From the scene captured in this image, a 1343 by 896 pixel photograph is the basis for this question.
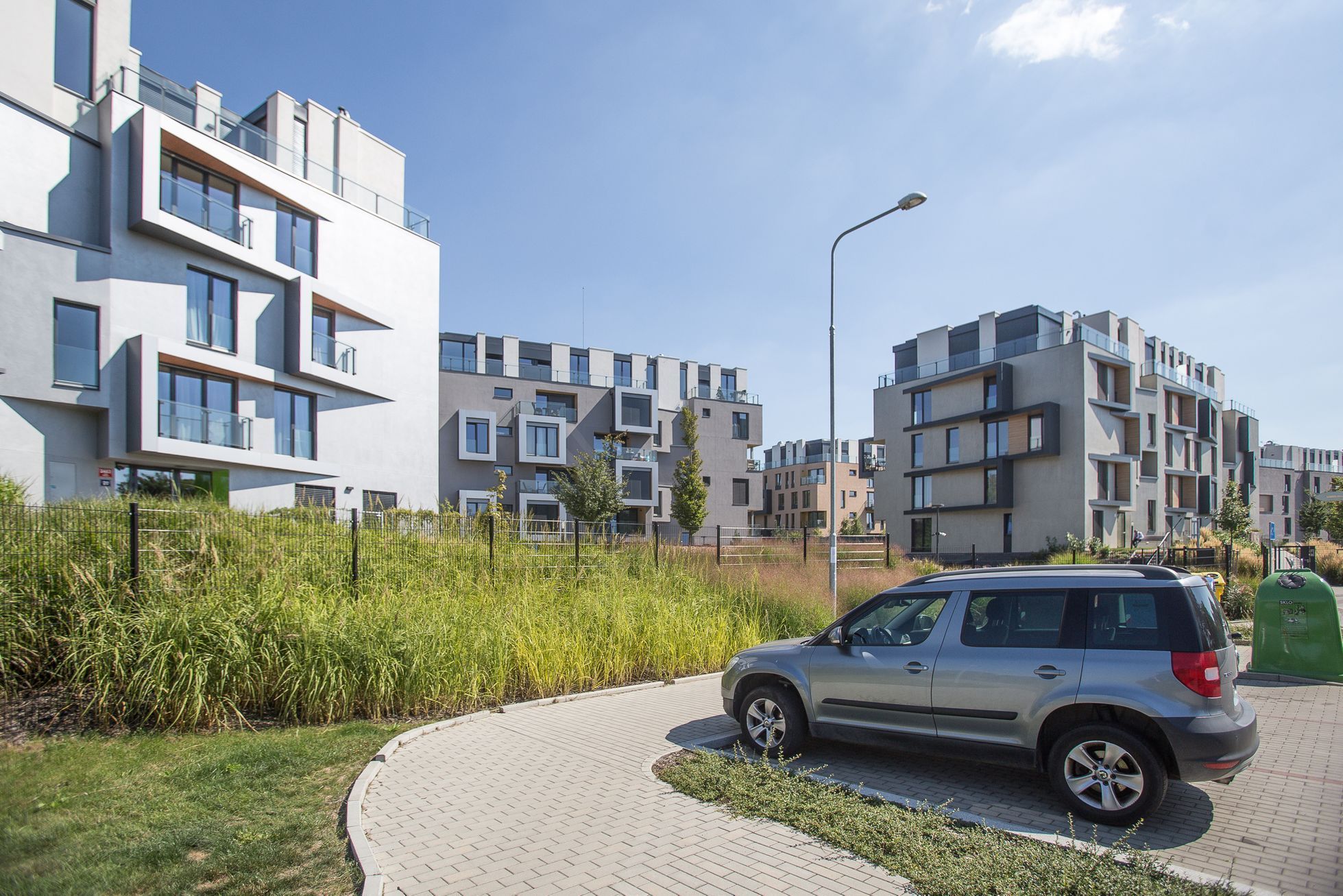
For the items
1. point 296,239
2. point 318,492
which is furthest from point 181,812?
point 296,239

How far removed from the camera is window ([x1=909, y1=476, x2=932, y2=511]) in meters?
46.2

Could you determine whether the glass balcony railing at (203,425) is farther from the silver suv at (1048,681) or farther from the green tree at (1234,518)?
the green tree at (1234,518)

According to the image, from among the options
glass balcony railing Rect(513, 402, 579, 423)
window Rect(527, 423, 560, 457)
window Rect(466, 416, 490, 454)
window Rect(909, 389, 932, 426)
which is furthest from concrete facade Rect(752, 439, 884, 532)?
window Rect(466, 416, 490, 454)

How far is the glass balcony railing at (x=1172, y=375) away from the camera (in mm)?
44500

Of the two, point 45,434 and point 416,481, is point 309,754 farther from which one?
point 416,481

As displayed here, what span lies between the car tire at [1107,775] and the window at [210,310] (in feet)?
79.0

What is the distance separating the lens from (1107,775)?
5059 millimetres

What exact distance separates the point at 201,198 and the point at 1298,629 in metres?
26.9

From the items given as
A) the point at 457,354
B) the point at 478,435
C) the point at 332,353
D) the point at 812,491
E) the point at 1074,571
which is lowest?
the point at 812,491

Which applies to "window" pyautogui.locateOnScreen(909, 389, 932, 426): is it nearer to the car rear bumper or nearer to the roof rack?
the roof rack

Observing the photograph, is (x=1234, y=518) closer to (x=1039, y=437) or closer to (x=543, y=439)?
(x=1039, y=437)

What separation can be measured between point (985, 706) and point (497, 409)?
143 feet

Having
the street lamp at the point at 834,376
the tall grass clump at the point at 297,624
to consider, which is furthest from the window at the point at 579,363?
the tall grass clump at the point at 297,624

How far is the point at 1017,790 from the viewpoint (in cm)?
571
